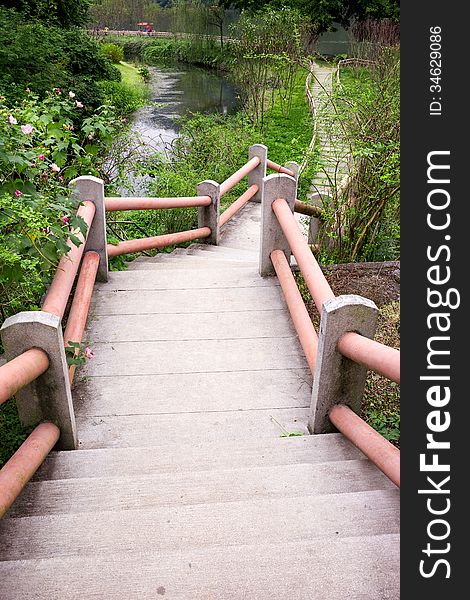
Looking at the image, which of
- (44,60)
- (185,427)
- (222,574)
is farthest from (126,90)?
(222,574)

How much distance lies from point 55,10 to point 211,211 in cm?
1266

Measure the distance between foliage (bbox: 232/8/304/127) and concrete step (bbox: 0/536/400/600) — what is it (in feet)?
50.3

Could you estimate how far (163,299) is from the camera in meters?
3.98

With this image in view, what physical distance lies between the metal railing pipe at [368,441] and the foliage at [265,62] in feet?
47.6

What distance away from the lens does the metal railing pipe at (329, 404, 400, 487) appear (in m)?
1.96

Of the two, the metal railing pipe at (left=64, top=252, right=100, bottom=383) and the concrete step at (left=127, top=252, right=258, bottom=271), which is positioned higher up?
the metal railing pipe at (left=64, top=252, right=100, bottom=383)

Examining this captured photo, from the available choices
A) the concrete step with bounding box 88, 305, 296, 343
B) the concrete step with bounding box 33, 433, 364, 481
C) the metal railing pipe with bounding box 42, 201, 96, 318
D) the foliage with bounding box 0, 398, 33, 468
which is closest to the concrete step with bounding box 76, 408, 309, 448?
the concrete step with bounding box 33, 433, 364, 481

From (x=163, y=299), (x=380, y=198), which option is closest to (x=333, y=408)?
(x=163, y=299)

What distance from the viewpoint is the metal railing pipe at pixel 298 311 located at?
290 centimetres

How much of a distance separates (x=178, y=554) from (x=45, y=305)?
1221 mm

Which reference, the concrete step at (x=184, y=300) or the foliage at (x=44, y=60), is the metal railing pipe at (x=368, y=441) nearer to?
the concrete step at (x=184, y=300)

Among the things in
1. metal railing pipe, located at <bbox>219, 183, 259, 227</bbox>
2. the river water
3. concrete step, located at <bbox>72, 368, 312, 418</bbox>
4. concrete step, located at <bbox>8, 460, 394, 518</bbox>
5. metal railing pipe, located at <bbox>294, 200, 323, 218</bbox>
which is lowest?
concrete step, located at <bbox>72, 368, 312, 418</bbox>

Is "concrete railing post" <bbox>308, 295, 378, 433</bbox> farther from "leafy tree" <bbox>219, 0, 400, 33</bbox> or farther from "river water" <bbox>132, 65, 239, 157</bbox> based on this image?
"leafy tree" <bbox>219, 0, 400, 33</bbox>

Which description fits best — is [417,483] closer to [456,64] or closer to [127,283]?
[456,64]
